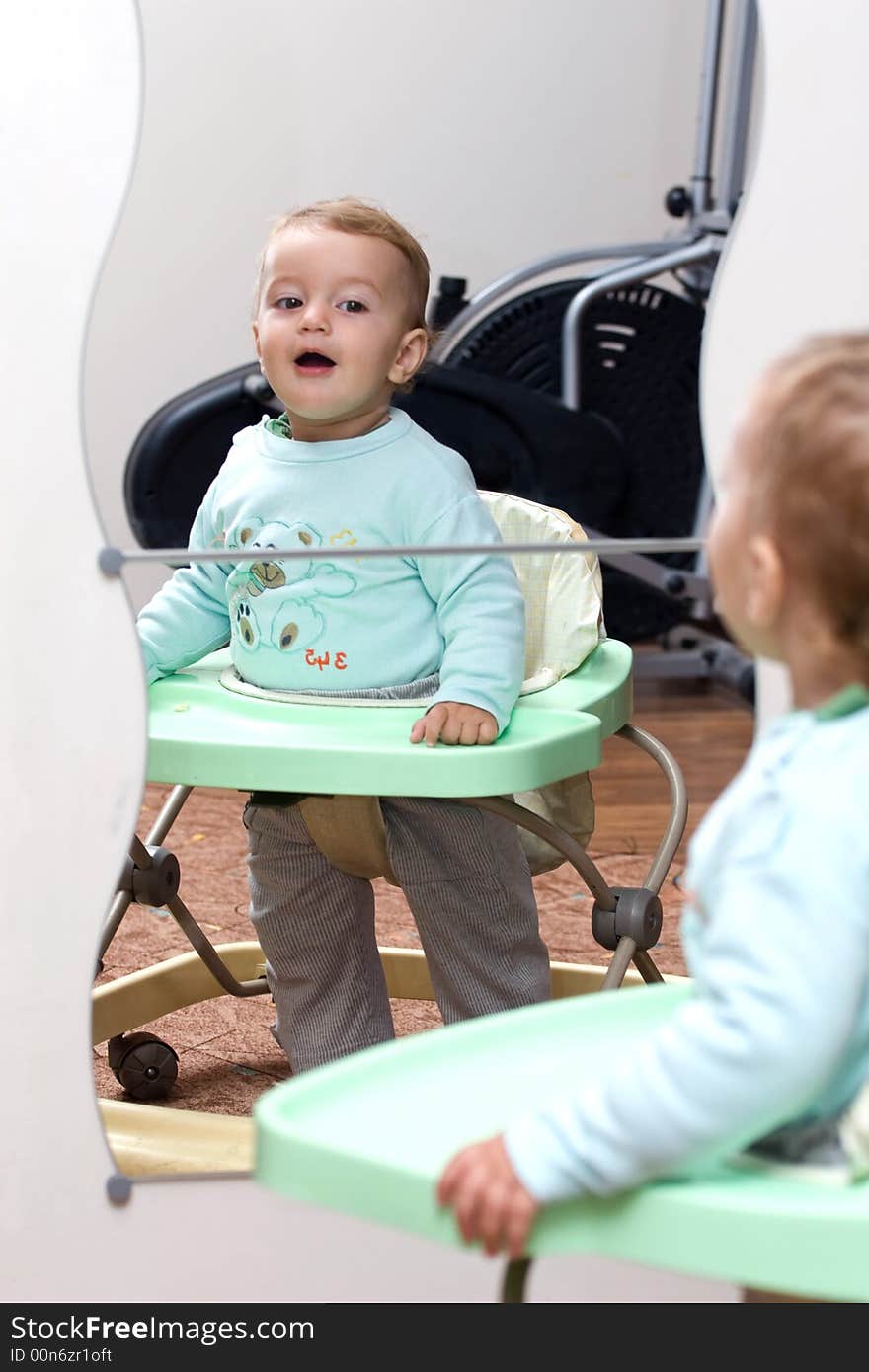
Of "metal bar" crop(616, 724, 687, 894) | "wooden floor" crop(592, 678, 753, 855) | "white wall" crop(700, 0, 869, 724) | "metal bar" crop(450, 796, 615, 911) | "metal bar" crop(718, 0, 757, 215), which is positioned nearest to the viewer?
"white wall" crop(700, 0, 869, 724)

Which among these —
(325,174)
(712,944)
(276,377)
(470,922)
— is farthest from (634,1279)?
(325,174)

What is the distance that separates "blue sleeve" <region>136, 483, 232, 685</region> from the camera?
1.15 m

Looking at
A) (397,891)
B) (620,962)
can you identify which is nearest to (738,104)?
(397,891)

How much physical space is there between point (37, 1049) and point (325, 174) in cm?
209

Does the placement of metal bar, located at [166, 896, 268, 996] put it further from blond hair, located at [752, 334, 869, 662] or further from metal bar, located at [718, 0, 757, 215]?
metal bar, located at [718, 0, 757, 215]

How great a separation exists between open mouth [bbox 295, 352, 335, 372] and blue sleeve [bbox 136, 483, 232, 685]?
0.11 meters

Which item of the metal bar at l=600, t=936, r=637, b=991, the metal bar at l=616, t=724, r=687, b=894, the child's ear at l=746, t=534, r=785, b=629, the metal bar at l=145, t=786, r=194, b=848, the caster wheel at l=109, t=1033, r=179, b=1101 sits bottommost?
the caster wheel at l=109, t=1033, r=179, b=1101

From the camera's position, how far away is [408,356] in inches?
44.8

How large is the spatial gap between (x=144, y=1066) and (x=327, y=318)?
0.57 meters

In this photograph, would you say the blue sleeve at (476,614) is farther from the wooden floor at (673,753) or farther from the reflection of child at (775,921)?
the wooden floor at (673,753)

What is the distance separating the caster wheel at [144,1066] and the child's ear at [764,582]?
87 cm

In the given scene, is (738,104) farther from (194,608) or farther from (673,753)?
(194,608)

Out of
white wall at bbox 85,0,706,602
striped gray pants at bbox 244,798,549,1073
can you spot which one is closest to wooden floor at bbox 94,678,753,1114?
striped gray pants at bbox 244,798,549,1073

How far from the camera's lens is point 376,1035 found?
1.18m
